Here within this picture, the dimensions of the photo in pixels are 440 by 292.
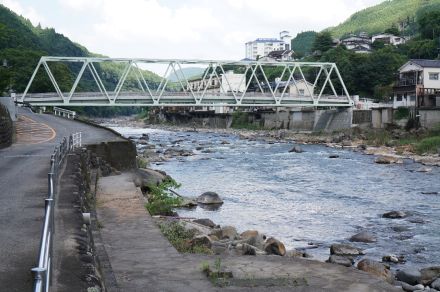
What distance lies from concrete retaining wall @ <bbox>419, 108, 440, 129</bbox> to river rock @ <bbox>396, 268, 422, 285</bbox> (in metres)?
35.9

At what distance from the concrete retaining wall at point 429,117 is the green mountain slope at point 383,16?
227 feet

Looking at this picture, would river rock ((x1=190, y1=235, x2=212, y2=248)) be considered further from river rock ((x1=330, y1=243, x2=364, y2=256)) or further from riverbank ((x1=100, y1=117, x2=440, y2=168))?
riverbank ((x1=100, y1=117, x2=440, y2=168))

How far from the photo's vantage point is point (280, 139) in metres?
57.6

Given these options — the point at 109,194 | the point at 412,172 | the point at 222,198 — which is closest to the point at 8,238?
the point at 109,194

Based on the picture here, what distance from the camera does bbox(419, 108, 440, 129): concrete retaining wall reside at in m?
43.6

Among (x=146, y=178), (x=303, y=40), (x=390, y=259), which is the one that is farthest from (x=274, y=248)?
(x=303, y=40)

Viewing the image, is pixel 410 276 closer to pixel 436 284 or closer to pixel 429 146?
pixel 436 284

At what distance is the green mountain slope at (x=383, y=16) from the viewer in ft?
391

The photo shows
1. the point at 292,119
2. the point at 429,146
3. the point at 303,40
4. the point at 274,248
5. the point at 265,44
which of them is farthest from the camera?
the point at 265,44

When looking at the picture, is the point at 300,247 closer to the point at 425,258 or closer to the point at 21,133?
the point at 425,258

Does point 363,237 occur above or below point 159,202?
below

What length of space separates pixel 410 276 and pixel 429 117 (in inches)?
1464

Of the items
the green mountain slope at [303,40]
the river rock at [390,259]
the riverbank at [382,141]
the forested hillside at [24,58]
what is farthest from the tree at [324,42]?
the river rock at [390,259]

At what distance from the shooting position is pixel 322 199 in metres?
20.5
